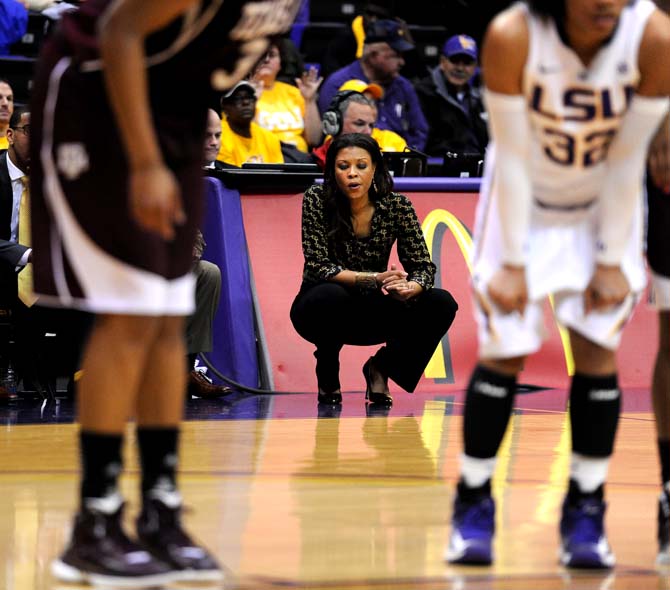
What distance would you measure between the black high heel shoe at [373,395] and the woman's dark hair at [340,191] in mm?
669

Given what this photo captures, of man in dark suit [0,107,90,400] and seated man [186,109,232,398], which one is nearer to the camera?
man in dark suit [0,107,90,400]

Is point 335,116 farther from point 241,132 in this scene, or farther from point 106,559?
point 106,559

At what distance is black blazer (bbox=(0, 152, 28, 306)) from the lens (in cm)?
686

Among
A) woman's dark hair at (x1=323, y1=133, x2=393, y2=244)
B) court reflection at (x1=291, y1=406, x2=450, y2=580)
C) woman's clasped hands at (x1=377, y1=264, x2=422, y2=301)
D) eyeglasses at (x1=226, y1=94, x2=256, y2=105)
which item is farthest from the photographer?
eyeglasses at (x1=226, y1=94, x2=256, y2=105)

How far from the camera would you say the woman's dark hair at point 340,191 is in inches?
277

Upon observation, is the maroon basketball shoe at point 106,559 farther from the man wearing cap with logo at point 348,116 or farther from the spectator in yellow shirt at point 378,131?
the spectator in yellow shirt at point 378,131

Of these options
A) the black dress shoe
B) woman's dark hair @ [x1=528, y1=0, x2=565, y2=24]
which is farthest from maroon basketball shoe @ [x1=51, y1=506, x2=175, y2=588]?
the black dress shoe

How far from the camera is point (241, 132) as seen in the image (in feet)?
28.7

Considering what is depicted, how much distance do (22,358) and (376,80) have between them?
13.8 feet

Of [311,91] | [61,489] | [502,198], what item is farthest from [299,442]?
[311,91]

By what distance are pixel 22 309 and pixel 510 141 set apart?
4304 millimetres

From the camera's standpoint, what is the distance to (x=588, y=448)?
3.28 meters

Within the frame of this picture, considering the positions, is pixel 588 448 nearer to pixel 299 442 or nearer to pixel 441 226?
pixel 299 442

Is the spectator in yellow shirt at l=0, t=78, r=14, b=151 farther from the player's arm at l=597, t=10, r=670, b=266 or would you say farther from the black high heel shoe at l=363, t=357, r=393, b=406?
the player's arm at l=597, t=10, r=670, b=266
